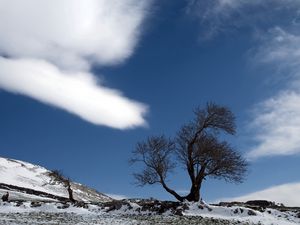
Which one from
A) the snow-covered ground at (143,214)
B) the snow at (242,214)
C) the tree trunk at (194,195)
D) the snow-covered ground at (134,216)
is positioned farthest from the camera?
the tree trunk at (194,195)

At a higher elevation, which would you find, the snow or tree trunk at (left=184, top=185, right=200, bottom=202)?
tree trunk at (left=184, top=185, right=200, bottom=202)

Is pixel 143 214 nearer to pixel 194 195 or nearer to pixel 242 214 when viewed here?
pixel 242 214

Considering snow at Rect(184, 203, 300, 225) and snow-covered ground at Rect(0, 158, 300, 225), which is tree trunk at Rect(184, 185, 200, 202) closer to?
snow-covered ground at Rect(0, 158, 300, 225)

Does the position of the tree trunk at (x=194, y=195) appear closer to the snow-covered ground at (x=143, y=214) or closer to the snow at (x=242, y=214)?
the snow-covered ground at (x=143, y=214)

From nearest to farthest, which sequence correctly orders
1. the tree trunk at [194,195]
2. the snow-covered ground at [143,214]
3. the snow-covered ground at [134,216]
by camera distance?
1. the snow-covered ground at [134,216]
2. the snow-covered ground at [143,214]
3. the tree trunk at [194,195]

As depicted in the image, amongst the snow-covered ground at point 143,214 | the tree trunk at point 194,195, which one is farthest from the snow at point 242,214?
the tree trunk at point 194,195

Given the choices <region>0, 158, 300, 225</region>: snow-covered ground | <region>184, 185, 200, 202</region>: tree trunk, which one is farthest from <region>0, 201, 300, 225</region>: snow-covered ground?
<region>184, 185, 200, 202</region>: tree trunk

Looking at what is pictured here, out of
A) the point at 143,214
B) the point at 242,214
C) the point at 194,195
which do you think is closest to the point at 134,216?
the point at 143,214

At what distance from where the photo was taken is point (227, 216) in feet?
147

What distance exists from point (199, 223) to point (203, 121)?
1992 centimetres

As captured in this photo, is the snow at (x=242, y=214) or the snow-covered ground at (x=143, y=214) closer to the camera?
the snow-covered ground at (x=143, y=214)

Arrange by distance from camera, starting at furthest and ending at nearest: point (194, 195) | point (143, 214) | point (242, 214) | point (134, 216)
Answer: point (194, 195) < point (143, 214) < point (242, 214) < point (134, 216)

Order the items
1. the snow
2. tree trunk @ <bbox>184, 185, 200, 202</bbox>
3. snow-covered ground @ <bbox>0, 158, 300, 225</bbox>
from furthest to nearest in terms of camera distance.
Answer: tree trunk @ <bbox>184, 185, 200, 202</bbox>, the snow, snow-covered ground @ <bbox>0, 158, 300, 225</bbox>

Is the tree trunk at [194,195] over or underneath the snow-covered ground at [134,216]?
over
